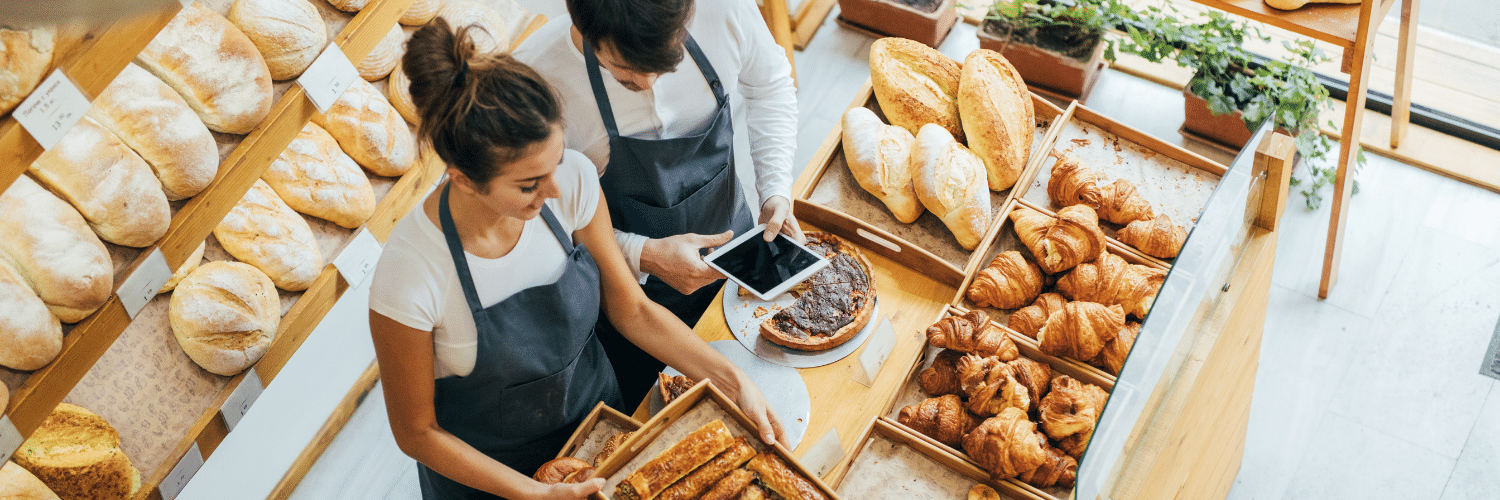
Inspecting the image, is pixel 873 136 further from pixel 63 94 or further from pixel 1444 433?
pixel 1444 433

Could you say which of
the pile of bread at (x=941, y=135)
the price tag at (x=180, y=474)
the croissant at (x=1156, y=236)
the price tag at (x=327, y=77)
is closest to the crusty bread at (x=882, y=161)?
the pile of bread at (x=941, y=135)

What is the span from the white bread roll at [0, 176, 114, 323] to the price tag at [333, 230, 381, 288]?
2.23 feet

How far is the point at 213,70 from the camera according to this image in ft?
6.33

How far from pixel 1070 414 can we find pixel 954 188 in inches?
25.5


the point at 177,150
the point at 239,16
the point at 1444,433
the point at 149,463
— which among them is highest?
the point at 239,16

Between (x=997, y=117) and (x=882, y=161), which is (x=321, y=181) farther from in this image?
(x=997, y=117)

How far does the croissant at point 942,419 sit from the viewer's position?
1.81m

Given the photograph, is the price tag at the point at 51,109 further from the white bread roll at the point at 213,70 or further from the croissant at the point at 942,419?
the croissant at the point at 942,419

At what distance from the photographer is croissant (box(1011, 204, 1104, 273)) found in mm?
2053

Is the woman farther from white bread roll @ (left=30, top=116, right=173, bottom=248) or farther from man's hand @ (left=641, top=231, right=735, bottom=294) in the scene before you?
white bread roll @ (left=30, top=116, right=173, bottom=248)

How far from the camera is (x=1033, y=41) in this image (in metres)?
3.36

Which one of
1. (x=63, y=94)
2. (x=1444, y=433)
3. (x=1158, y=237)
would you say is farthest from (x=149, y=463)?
(x=1444, y=433)

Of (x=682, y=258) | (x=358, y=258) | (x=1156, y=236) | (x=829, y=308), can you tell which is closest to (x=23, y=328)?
(x=358, y=258)

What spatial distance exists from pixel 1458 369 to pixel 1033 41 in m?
1.73
